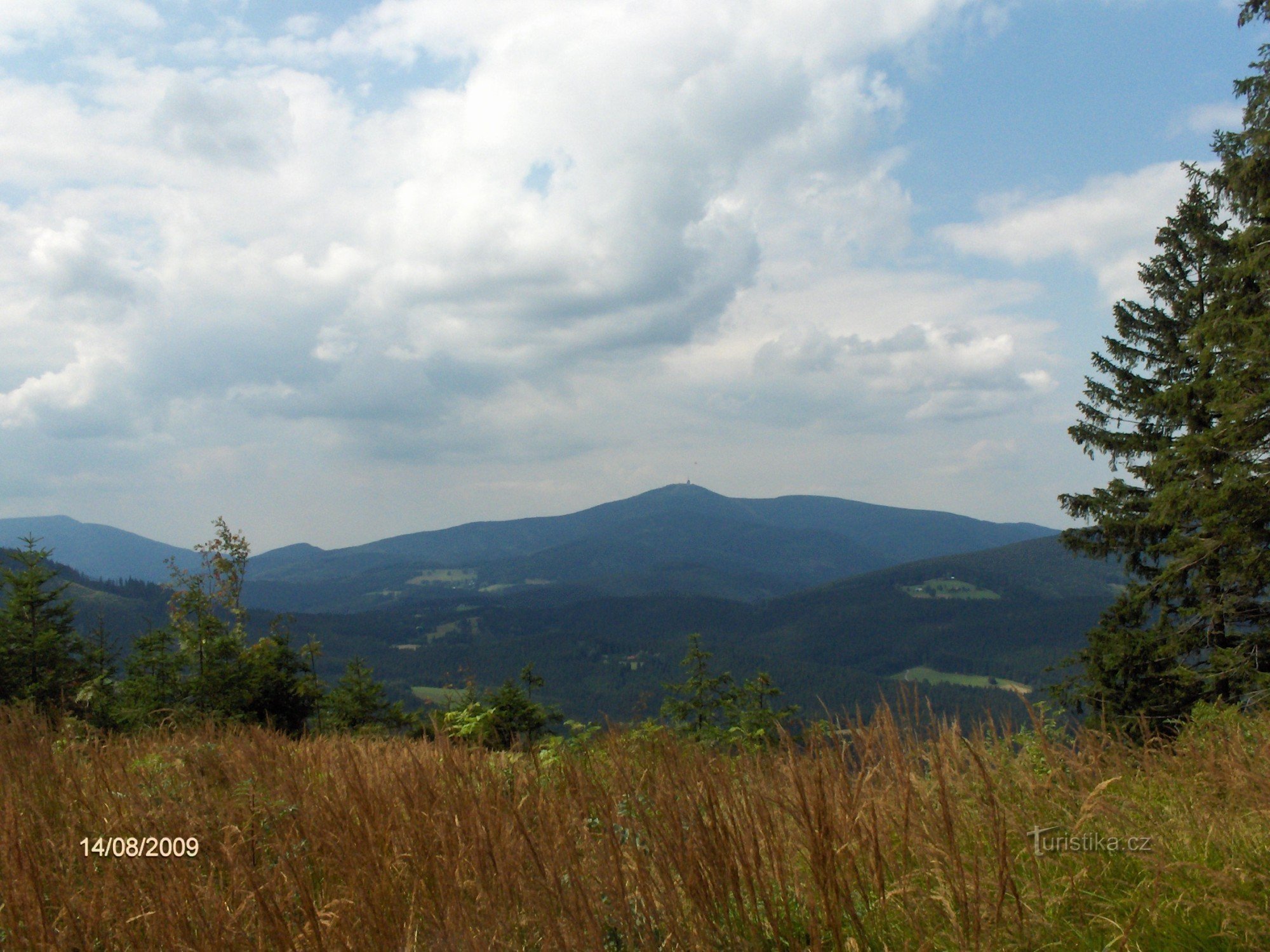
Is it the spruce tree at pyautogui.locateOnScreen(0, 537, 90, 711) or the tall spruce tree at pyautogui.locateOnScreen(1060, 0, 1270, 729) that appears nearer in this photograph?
the tall spruce tree at pyautogui.locateOnScreen(1060, 0, 1270, 729)

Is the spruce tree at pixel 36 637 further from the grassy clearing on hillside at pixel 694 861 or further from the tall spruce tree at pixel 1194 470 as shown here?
the tall spruce tree at pixel 1194 470

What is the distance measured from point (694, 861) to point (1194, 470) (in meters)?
17.6

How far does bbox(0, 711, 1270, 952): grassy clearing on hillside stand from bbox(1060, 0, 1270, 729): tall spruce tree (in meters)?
12.1

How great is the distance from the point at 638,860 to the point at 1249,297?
1802 cm

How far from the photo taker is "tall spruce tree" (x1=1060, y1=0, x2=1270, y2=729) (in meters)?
13.8

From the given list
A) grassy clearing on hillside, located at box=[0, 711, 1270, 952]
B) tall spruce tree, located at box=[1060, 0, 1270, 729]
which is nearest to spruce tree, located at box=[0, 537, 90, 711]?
grassy clearing on hillside, located at box=[0, 711, 1270, 952]

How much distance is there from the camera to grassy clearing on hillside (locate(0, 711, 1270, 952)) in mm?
2516

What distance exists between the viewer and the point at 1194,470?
50.7ft

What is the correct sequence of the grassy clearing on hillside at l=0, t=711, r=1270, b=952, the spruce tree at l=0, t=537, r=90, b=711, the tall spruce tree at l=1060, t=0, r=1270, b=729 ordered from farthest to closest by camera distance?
the spruce tree at l=0, t=537, r=90, b=711, the tall spruce tree at l=1060, t=0, r=1270, b=729, the grassy clearing on hillside at l=0, t=711, r=1270, b=952

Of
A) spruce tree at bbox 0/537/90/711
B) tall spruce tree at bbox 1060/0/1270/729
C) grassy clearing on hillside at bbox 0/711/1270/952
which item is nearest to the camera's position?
grassy clearing on hillside at bbox 0/711/1270/952

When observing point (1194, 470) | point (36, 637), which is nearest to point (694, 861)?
point (1194, 470)

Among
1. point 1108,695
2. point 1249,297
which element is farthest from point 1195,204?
point 1108,695

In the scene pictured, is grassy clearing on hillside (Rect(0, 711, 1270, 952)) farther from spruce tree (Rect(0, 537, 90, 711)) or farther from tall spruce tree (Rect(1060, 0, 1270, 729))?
spruce tree (Rect(0, 537, 90, 711))

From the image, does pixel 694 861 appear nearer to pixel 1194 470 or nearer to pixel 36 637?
pixel 1194 470
